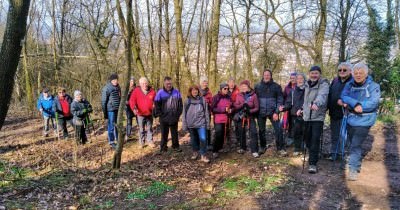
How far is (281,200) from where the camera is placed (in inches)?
217

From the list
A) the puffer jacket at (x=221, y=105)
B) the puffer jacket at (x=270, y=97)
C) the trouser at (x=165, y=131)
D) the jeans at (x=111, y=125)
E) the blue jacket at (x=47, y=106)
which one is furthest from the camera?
the blue jacket at (x=47, y=106)

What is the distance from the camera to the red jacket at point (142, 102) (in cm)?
960

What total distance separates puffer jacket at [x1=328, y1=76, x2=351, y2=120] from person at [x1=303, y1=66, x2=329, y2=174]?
486mm

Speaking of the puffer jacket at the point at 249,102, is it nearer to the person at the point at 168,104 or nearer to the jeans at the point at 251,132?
the jeans at the point at 251,132

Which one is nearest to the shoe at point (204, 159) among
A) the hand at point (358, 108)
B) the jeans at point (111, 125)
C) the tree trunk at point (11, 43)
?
the jeans at point (111, 125)

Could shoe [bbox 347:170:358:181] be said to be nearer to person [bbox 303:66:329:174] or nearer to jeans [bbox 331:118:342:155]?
person [bbox 303:66:329:174]

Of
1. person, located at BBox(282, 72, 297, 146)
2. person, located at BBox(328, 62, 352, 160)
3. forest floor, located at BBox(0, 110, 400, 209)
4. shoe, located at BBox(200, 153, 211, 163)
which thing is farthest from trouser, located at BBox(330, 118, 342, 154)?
shoe, located at BBox(200, 153, 211, 163)

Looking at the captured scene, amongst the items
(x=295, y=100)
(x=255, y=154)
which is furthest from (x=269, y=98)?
(x=255, y=154)

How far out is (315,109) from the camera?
6648mm

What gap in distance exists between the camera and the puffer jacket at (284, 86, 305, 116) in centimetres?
791

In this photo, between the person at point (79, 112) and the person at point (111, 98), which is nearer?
the person at point (111, 98)

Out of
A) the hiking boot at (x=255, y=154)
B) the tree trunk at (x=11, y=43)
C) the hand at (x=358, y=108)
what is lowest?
the hiking boot at (x=255, y=154)

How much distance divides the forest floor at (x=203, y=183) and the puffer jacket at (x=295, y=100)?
3.53 feet

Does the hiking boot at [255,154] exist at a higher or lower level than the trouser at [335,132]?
lower
